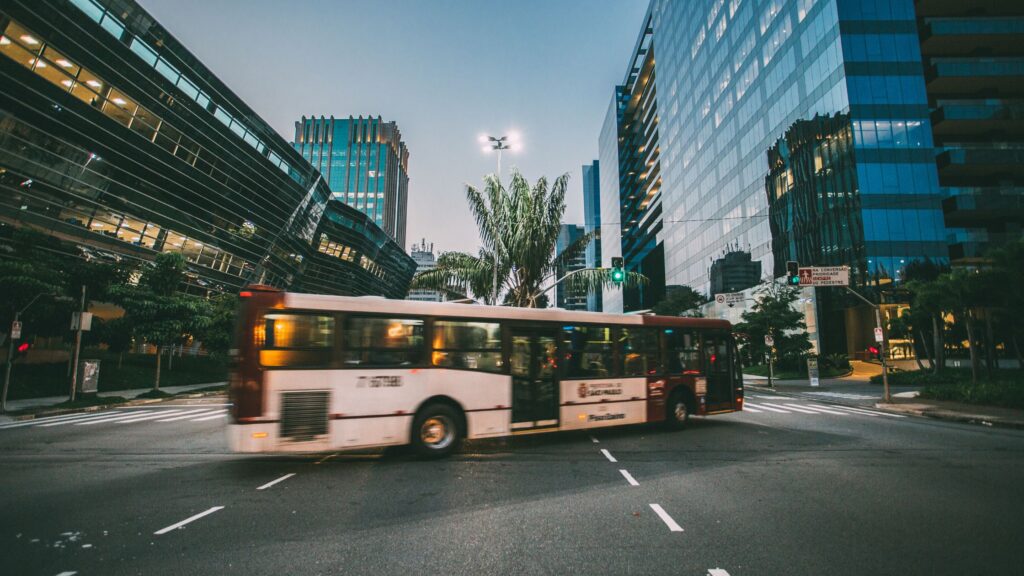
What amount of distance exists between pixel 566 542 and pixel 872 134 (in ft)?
166

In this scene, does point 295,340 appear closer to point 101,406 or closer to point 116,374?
point 101,406

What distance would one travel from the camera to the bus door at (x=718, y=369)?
42.8 ft

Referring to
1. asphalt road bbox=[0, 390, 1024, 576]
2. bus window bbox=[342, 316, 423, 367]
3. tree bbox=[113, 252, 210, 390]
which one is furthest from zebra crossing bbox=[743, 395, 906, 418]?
tree bbox=[113, 252, 210, 390]

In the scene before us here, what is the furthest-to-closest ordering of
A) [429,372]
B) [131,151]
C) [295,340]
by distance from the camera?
[131,151], [429,372], [295,340]

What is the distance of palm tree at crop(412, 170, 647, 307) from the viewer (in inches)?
642

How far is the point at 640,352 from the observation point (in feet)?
38.1

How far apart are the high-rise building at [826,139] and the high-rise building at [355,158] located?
132072 millimetres

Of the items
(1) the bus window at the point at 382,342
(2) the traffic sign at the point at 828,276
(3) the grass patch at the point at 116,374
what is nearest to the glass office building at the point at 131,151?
(3) the grass patch at the point at 116,374

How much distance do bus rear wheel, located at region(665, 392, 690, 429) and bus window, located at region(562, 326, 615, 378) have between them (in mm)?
2330

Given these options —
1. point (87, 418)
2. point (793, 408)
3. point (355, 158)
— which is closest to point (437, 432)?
point (87, 418)

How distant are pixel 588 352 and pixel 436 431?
3932mm

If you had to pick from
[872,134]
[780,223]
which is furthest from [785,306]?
[872,134]

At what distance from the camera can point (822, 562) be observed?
4.20 meters

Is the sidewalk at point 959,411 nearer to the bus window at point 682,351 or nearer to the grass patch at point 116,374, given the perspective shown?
the bus window at point 682,351
